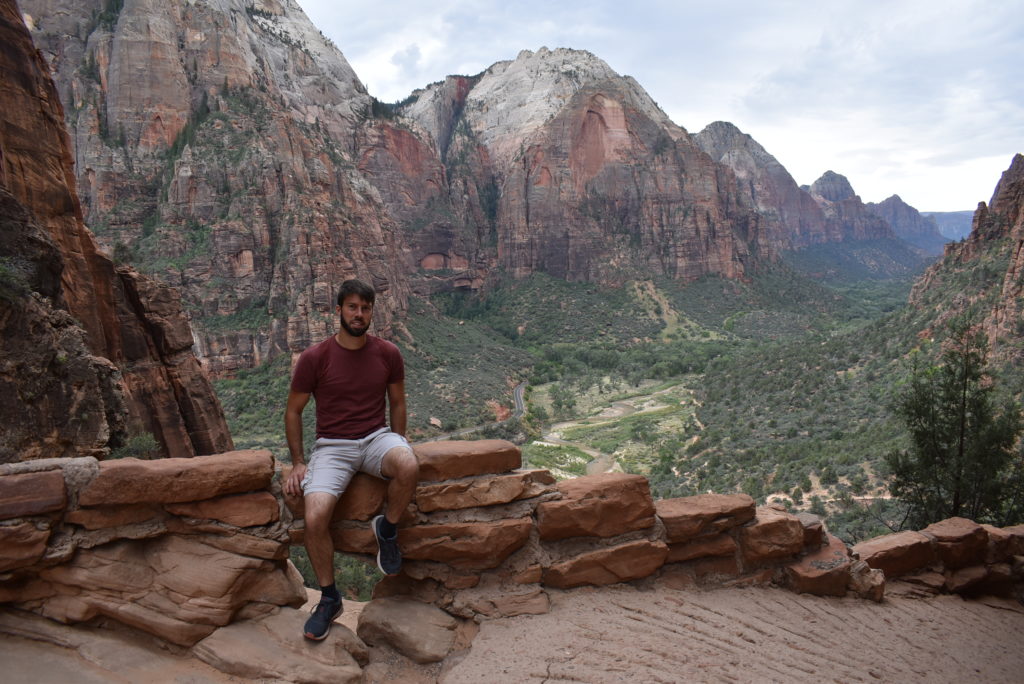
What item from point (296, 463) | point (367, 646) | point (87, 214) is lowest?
point (367, 646)

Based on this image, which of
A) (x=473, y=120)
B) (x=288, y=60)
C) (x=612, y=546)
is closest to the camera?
(x=612, y=546)

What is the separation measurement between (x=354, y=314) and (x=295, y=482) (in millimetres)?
1508

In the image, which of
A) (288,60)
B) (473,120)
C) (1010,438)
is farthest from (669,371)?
(473,120)

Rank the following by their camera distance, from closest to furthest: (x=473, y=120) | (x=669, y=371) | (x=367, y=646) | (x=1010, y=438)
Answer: (x=367, y=646), (x=1010, y=438), (x=669, y=371), (x=473, y=120)

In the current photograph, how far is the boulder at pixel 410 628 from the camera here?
15.1ft

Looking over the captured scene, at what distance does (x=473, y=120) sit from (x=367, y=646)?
449 ft

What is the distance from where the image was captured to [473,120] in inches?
5098

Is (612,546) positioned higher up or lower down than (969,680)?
higher up

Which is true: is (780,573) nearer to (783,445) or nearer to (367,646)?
(367,646)

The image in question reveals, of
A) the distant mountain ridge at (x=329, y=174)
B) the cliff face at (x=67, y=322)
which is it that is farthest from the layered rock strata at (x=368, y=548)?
the distant mountain ridge at (x=329, y=174)

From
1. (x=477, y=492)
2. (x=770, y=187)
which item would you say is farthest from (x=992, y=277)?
(x=770, y=187)

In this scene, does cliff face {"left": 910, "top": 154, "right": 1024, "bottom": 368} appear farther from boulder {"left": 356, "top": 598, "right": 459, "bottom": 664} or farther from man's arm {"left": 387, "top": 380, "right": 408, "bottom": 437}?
man's arm {"left": 387, "top": 380, "right": 408, "bottom": 437}

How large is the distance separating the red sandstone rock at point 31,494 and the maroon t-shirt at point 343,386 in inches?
67.4

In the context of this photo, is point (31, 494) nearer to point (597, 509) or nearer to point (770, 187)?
point (597, 509)
